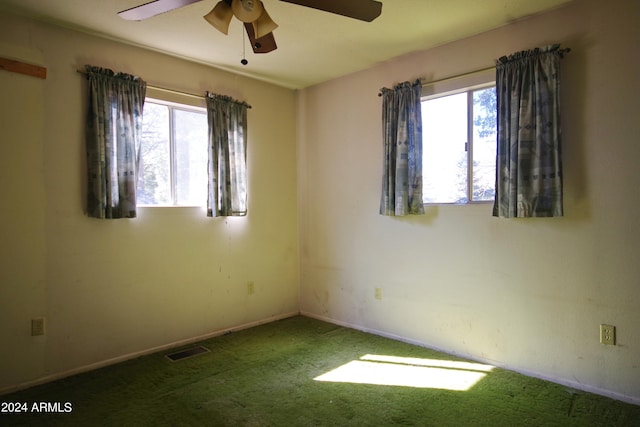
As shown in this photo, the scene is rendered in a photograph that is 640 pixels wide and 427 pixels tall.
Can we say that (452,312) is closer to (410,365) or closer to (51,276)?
(410,365)

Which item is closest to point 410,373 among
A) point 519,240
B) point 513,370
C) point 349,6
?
point 513,370

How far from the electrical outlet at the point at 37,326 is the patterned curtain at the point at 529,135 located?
11.1 feet

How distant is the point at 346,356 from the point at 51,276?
7.59 feet

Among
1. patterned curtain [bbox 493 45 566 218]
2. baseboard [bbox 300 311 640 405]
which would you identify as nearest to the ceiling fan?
patterned curtain [bbox 493 45 566 218]

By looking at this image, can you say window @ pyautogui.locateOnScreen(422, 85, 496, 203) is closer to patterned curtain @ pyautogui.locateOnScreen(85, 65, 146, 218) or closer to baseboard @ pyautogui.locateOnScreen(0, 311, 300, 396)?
baseboard @ pyautogui.locateOnScreen(0, 311, 300, 396)

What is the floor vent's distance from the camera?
10.7 ft

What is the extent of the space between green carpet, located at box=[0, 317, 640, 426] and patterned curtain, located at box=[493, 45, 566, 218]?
3.99ft

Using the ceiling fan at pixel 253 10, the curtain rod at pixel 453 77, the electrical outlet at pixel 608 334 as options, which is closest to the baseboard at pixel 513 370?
the electrical outlet at pixel 608 334

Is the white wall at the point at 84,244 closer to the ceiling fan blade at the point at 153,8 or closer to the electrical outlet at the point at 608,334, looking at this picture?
the ceiling fan blade at the point at 153,8

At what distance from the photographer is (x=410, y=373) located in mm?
2914

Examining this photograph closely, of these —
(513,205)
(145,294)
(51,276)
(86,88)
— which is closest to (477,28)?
(513,205)

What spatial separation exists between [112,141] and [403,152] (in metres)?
2.36

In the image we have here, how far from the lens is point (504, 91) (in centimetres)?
287

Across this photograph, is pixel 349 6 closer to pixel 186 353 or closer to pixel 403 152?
pixel 403 152
